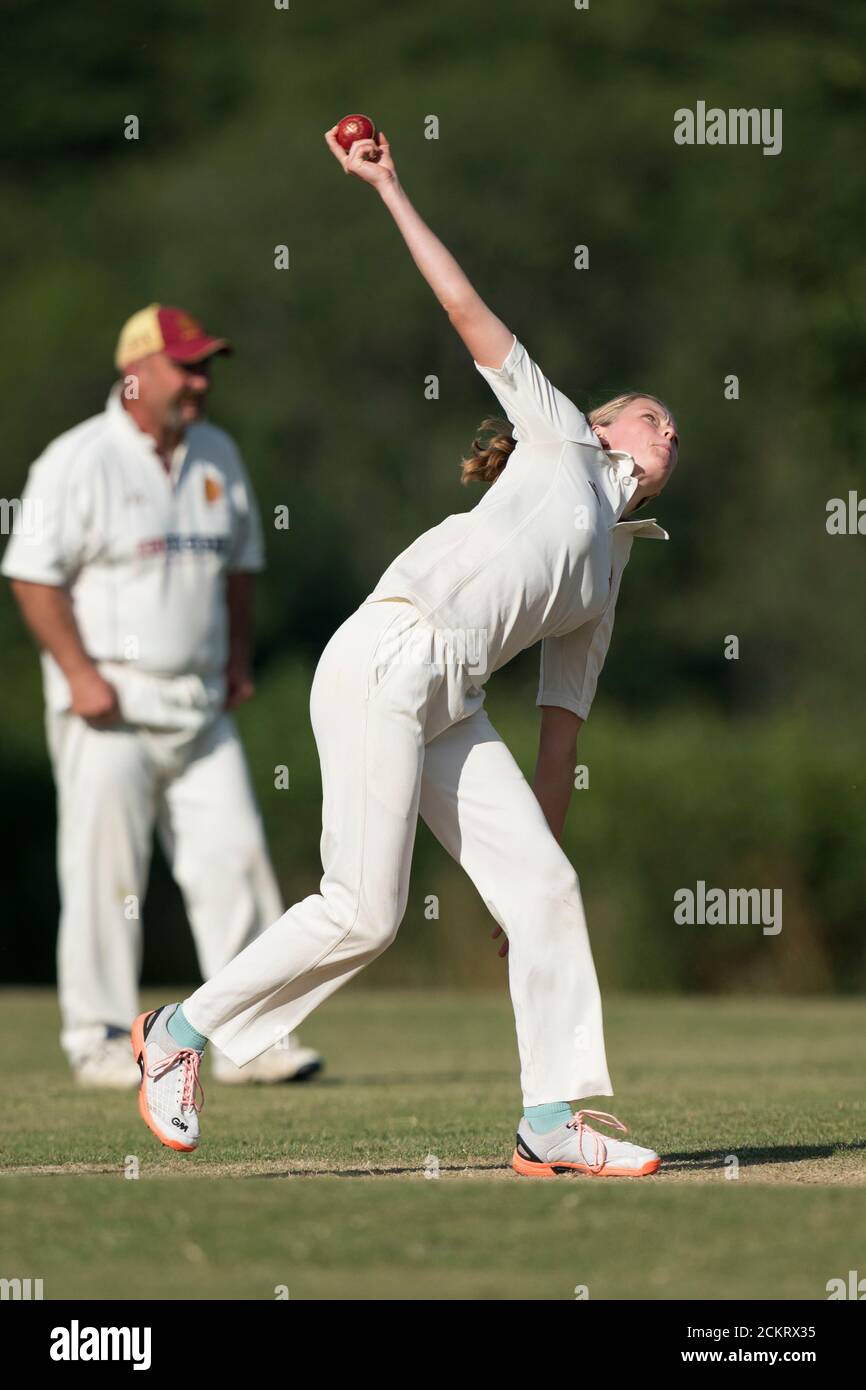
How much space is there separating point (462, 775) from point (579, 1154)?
971 mm

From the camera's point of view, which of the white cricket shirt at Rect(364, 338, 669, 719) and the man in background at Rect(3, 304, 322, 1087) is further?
the man in background at Rect(3, 304, 322, 1087)

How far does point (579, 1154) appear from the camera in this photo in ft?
18.9

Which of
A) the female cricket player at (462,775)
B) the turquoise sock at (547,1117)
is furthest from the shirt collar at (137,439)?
the turquoise sock at (547,1117)

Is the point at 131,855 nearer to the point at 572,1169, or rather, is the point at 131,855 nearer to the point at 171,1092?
the point at 171,1092

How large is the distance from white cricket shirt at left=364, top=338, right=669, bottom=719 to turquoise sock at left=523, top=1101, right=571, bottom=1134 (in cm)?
106

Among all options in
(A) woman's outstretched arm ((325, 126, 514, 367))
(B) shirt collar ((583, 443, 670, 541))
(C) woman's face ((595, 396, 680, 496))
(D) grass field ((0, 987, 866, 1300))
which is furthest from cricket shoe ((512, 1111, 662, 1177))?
(A) woman's outstretched arm ((325, 126, 514, 367))

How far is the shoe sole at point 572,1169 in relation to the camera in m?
5.77

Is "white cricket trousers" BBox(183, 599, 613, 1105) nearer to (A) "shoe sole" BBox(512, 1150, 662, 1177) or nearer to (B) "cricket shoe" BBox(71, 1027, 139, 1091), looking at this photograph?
(A) "shoe sole" BBox(512, 1150, 662, 1177)

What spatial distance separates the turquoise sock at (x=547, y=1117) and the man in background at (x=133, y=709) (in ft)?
11.7

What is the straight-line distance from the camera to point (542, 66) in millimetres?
45844

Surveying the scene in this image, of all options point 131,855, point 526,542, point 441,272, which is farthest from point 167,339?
point 526,542

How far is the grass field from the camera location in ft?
14.8

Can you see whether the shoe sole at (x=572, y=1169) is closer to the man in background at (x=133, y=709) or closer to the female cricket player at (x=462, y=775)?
the female cricket player at (x=462, y=775)

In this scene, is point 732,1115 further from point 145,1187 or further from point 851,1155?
point 145,1187
